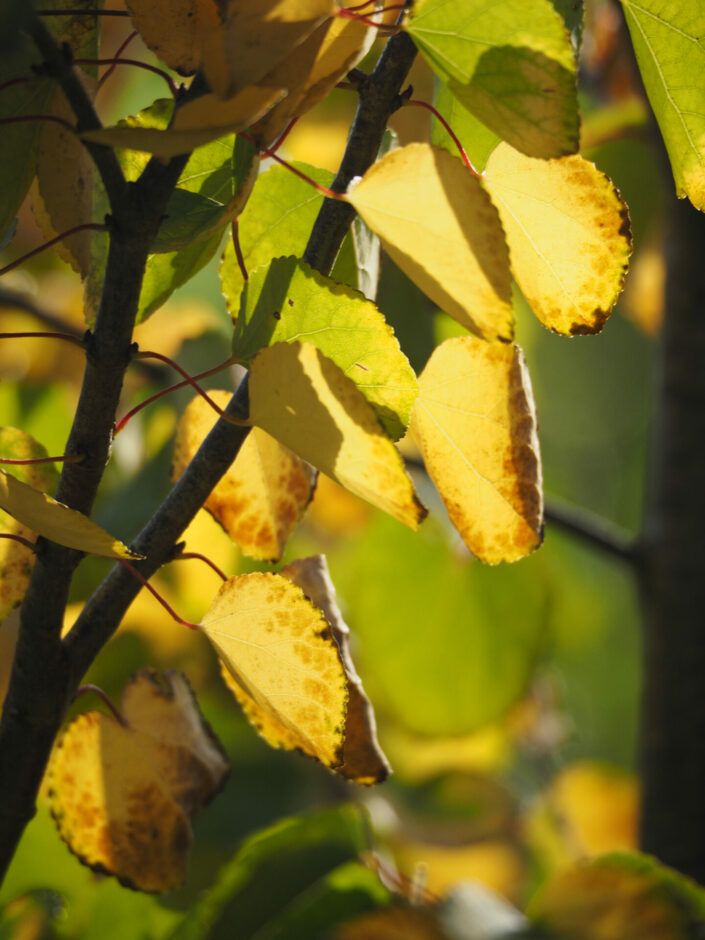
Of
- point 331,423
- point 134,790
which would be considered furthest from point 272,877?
point 331,423

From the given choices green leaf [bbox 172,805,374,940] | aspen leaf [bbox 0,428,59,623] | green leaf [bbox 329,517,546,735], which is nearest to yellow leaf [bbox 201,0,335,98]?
aspen leaf [bbox 0,428,59,623]

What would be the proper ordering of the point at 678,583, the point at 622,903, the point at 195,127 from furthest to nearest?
the point at 678,583 → the point at 622,903 → the point at 195,127

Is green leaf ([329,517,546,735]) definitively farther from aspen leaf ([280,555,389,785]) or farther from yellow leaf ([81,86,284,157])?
yellow leaf ([81,86,284,157])

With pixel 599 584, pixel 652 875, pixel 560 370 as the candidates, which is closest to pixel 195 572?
pixel 652 875

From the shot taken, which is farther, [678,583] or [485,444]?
[678,583]

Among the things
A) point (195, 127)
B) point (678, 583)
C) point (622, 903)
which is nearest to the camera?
point (195, 127)

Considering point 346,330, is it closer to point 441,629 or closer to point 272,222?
point 272,222

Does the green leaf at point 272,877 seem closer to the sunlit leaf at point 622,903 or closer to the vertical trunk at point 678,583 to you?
the sunlit leaf at point 622,903
